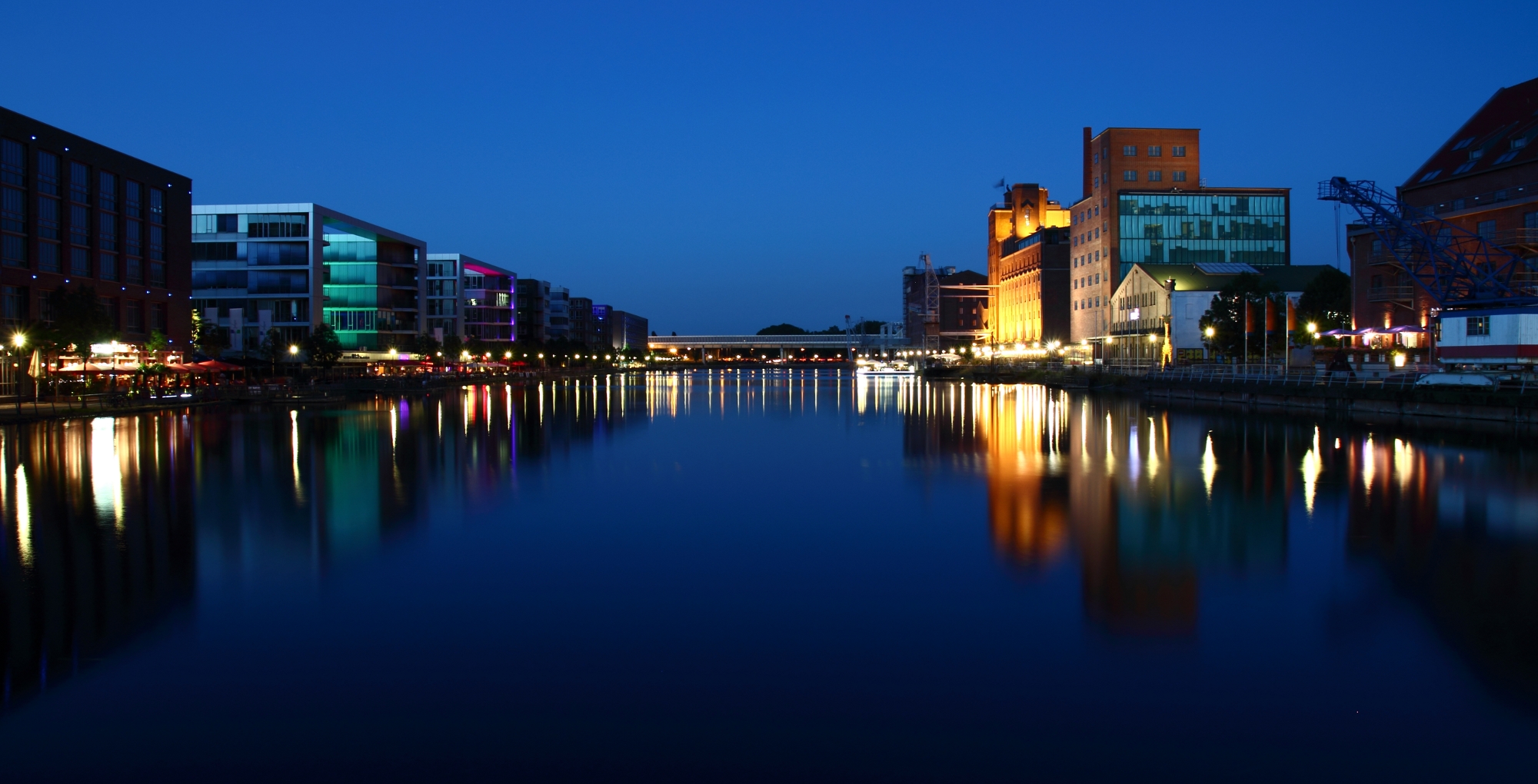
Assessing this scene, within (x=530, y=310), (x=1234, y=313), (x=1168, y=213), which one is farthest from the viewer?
(x=530, y=310)

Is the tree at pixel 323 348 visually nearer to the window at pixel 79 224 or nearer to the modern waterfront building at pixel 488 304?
the window at pixel 79 224

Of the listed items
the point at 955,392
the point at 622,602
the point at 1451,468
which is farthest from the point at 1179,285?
the point at 622,602

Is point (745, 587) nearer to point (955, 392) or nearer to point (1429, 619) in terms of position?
point (1429, 619)

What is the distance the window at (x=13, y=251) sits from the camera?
55.5 m

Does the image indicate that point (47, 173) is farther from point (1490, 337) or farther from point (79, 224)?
point (1490, 337)

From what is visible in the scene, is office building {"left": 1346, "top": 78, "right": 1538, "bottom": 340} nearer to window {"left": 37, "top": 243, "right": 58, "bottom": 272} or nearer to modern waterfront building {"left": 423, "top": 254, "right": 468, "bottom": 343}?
window {"left": 37, "top": 243, "right": 58, "bottom": 272}

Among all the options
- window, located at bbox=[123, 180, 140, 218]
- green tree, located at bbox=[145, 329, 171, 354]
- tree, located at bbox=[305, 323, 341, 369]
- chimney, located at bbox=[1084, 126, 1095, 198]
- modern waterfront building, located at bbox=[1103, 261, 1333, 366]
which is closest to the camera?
green tree, located at bbox=[145, 329, 171, 354]

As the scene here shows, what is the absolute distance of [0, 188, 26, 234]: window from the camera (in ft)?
182

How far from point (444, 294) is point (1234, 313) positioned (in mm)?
93293

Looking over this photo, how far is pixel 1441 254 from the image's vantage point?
5528 centimetres

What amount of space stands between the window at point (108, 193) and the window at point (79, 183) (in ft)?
2.76

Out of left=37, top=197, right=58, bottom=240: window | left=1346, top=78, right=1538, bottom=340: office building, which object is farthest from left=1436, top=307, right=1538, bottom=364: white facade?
left=37, top=197, right=58, bottom=240: window

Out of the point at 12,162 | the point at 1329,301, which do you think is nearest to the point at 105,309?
the point at 12,162

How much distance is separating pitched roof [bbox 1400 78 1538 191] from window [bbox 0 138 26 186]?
7719 centimetres
